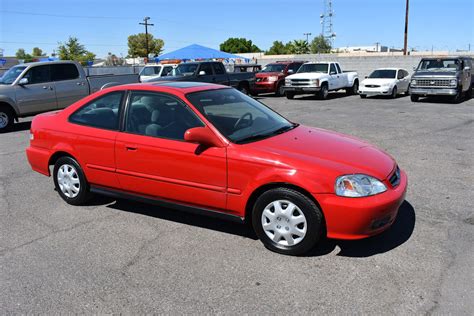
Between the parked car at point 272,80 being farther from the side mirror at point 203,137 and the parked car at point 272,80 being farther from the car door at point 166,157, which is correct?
the side mirror at point 203,137

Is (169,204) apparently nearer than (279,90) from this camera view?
Yes

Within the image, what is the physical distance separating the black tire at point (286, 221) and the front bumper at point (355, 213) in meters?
0.09

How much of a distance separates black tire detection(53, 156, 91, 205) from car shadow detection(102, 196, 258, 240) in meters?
0.25

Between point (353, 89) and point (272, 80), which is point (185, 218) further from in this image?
point (353, 89)

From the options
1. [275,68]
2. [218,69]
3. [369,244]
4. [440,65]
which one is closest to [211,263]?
[369,244]

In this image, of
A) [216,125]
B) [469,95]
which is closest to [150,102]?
[216,125]

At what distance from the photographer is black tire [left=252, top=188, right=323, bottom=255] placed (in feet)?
11.9

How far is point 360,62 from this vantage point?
95.4 ft

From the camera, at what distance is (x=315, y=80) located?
765 inches

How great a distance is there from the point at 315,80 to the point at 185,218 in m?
15.8

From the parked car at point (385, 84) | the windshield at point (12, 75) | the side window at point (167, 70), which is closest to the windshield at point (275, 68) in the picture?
the parked car at point (385, 84)

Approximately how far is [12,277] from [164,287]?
1.31 metres

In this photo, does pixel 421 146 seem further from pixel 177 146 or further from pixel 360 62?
pixel 360 62

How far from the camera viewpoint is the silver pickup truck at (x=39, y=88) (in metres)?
11.6
